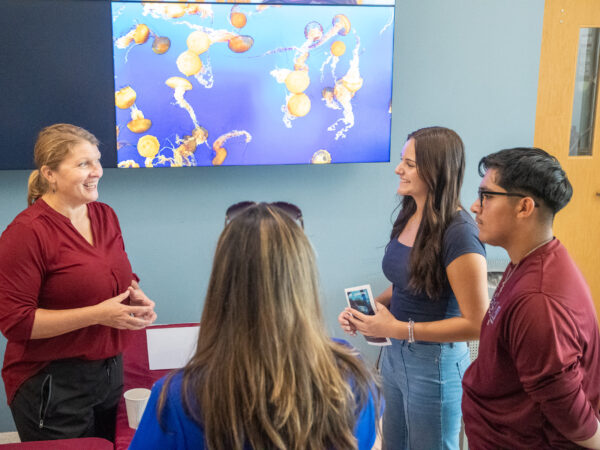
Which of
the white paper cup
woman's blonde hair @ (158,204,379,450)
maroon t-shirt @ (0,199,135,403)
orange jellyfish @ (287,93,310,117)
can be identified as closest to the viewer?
woman's blonde hair @ (158,204,379,450)

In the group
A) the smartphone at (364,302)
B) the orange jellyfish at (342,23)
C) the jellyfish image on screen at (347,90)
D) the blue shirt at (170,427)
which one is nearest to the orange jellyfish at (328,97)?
the jellyfish image on screen at (347,90)

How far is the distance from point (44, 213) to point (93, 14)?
46.5 inches

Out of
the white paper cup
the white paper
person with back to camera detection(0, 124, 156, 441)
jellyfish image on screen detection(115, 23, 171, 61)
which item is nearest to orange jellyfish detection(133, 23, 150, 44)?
jellyfish image on screen detection(115, 23, 171, 61)

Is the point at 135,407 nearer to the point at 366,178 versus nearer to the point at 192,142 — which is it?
the point at 192,142

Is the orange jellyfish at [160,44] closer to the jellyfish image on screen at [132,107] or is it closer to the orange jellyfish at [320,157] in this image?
the jellyfish image on screen at [132,107]

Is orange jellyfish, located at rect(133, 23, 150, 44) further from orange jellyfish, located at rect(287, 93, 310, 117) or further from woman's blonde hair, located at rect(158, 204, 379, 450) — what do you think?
woman's blonde hair, located at rect(158, 204, 379, 450)

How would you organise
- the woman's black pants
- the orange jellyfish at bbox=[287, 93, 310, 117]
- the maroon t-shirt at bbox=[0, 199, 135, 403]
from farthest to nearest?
the orange jellyfish at bbox=[287, 93, 310, 117] < the woman's black pants < the maroon t-shirt at bbox=[0, 199, 135, 403]

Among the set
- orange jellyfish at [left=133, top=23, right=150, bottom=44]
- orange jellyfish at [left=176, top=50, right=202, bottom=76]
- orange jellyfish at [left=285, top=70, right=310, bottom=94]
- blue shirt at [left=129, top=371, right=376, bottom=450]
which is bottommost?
blue shirt at [left=129, top=371, right=376, bottom=450]

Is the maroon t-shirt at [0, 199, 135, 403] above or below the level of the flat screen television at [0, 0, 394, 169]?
below

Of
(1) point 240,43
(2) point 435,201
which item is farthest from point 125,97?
(2) point 435,201

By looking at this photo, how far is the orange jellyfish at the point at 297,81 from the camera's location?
2760mm

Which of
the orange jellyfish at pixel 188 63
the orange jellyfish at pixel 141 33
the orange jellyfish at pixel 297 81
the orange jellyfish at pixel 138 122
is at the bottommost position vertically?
the orange jellyfish at pixel 138 122

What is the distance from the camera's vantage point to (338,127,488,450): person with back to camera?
1.70 metres

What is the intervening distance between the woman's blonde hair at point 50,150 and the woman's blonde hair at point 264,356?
3.51 ft
